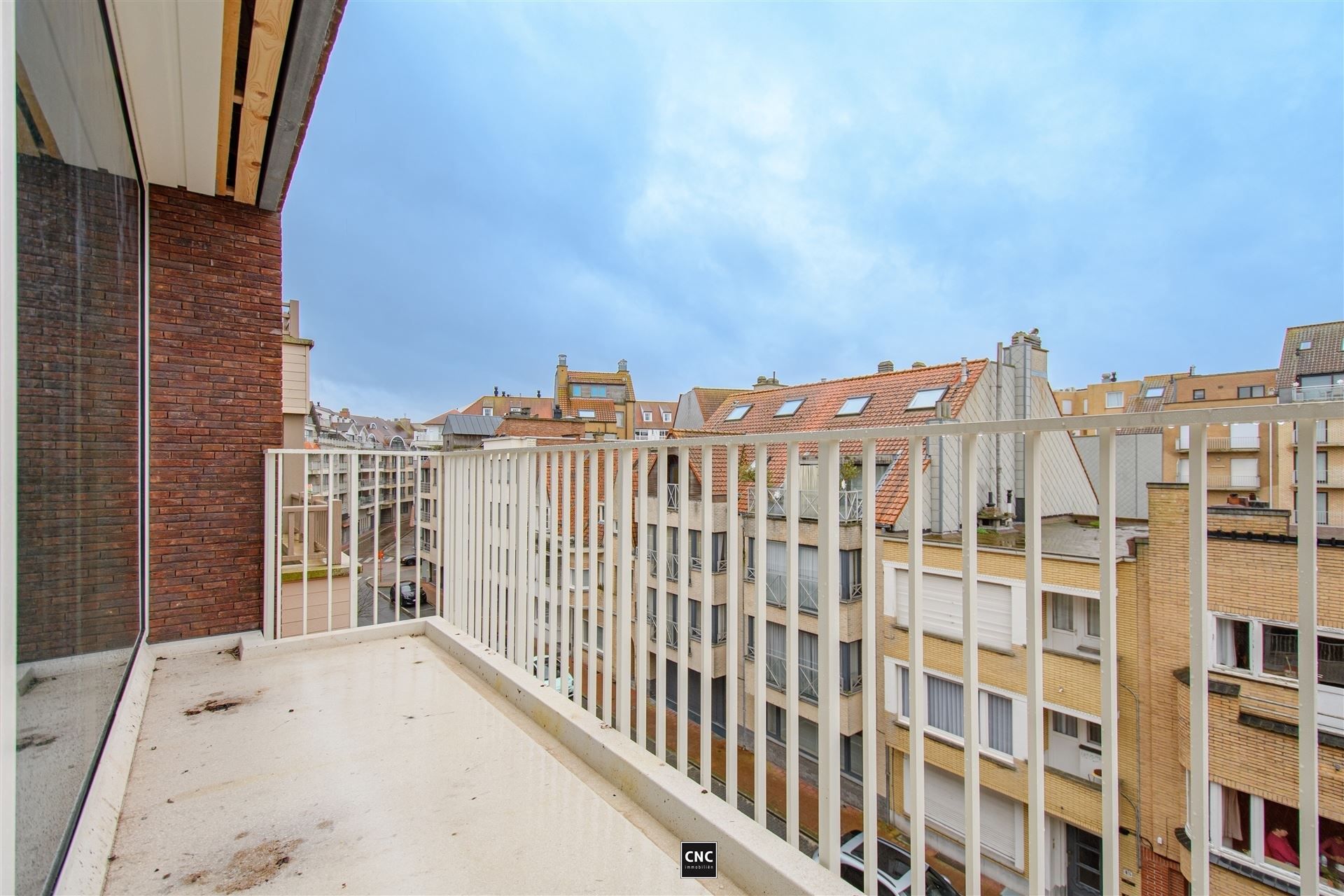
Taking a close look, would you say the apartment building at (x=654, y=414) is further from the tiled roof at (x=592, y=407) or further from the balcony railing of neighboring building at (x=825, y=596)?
the balcony railing of neighboring building at (x=825, y=596)

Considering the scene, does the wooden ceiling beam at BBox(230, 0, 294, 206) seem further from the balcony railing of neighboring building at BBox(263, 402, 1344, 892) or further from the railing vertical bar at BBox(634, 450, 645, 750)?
the railing vertical bar at BBox(634, 450, 645, 750)

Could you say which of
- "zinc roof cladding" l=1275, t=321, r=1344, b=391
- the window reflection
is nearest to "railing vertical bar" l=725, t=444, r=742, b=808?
the window reflection

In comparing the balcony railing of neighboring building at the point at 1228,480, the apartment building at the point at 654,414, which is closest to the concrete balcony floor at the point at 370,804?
the balcony railing of neighboring building at the point at 1228,480

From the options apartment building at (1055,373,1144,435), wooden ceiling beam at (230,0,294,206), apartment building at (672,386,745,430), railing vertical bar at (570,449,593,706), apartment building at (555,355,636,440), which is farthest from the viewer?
apartment building at (555,355,636,440)

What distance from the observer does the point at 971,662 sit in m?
0.94

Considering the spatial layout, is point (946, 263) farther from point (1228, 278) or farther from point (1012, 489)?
point (1012, 489)

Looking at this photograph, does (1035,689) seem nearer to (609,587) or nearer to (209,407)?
(609,587)

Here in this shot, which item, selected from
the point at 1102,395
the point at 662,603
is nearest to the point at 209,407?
the point at 662,603

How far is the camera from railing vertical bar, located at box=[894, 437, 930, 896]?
38.8 inches

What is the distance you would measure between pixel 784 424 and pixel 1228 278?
20.4m

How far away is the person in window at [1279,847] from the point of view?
38.1 inches

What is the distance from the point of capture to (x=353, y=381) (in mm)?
25062

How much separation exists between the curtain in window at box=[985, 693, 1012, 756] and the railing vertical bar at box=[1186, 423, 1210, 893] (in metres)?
0.28

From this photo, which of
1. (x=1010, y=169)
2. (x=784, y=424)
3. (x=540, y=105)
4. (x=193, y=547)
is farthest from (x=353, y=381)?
(x=1010, y=169)
